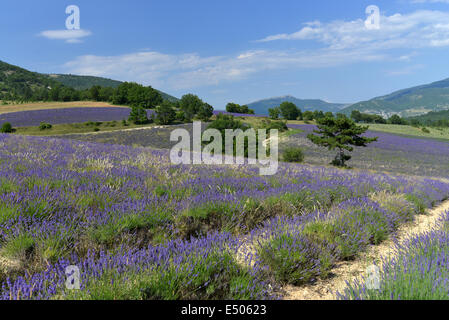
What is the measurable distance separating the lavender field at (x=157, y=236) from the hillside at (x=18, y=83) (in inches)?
3877

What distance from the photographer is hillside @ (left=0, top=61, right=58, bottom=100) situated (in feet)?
282

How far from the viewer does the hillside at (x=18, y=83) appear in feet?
282

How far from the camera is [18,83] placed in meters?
101

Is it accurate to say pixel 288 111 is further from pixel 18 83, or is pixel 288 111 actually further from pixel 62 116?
pixel 18 83

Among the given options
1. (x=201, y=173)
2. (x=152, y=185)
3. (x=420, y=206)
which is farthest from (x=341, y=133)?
(x=152, y=185)

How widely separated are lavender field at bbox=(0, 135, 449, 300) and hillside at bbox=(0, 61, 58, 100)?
98.5m

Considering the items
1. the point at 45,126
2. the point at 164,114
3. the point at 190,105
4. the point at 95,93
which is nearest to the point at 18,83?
the point at 95,93

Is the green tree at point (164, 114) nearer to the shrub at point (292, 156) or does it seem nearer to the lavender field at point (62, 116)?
the lavender field at point (62, 116)

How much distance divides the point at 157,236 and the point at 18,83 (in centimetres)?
13285

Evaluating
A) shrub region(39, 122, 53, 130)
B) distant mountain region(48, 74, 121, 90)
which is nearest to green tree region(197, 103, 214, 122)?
shrub region(39, 122, 53, 130)

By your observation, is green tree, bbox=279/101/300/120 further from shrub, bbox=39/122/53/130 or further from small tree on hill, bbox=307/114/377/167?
shrub, bbox=39/122/53/130
